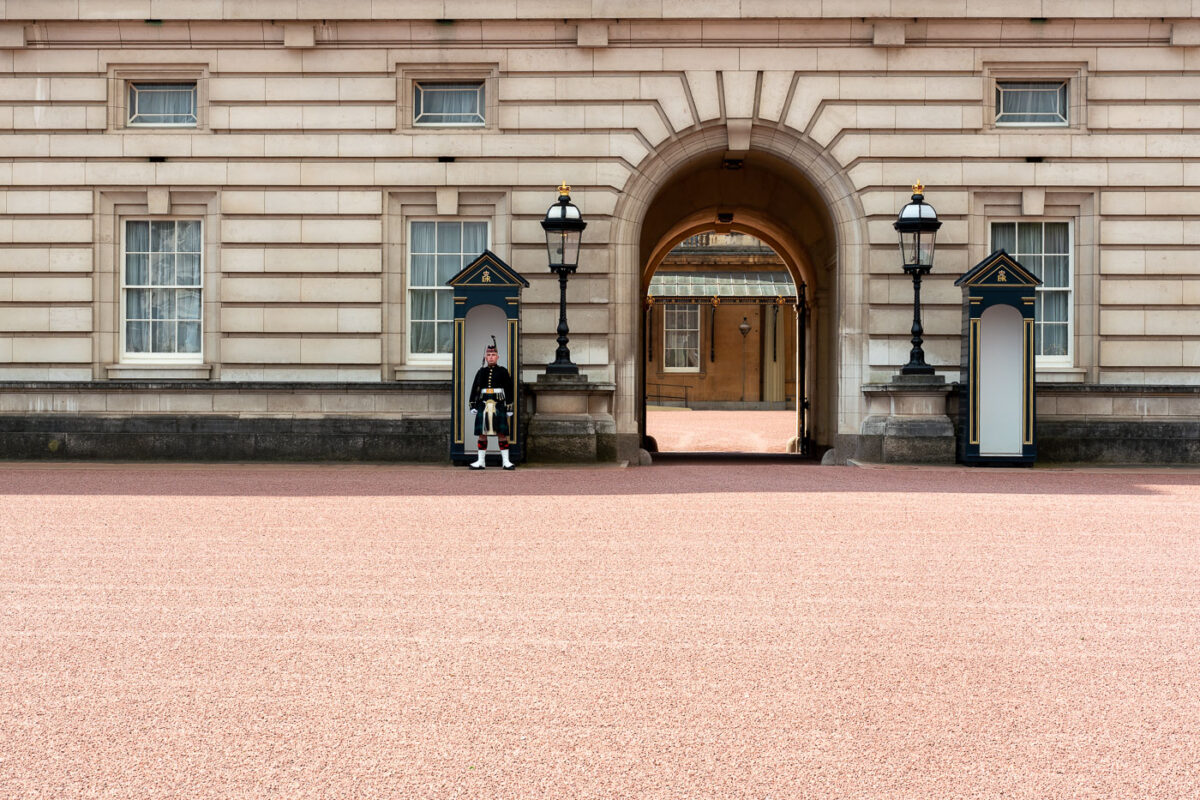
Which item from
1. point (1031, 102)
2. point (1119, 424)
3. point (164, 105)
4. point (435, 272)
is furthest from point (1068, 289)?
point (164, 105)

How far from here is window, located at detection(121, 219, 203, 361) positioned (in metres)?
16.8

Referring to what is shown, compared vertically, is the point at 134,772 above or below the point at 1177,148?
below

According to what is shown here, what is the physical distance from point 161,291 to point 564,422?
6.19 meters

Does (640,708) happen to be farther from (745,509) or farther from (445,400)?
(445,400)

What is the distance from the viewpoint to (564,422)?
15359mm

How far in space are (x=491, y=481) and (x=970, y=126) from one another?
8370 mm

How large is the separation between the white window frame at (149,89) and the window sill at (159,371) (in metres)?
3.31

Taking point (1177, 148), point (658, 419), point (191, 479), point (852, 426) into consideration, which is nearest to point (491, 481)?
point (191, 479)

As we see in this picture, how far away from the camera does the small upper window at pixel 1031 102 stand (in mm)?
16453

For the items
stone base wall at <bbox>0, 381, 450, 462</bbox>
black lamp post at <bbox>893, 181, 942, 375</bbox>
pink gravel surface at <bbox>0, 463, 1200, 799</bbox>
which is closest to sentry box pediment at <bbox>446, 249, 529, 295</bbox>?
stone base wall at <bbox>0, 381, 450, 462</bbox>

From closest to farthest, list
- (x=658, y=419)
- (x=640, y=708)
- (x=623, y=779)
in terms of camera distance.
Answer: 1. (x=623, y=779)
2. (x=640, y=708)
3. (x=658, y=419)

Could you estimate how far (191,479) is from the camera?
43.2ft

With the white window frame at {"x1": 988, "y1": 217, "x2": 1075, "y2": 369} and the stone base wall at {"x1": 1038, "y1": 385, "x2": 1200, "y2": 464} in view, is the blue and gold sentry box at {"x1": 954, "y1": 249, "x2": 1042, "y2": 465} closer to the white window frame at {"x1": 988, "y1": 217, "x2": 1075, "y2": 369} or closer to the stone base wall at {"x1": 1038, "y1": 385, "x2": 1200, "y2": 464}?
the stone base wall at {"x1": 1038, "y1": 385, "x2": 1200, "y2": 464}

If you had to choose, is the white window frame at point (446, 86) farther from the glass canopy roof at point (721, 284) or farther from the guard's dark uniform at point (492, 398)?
the glass canopy roof at point (721, 284)
